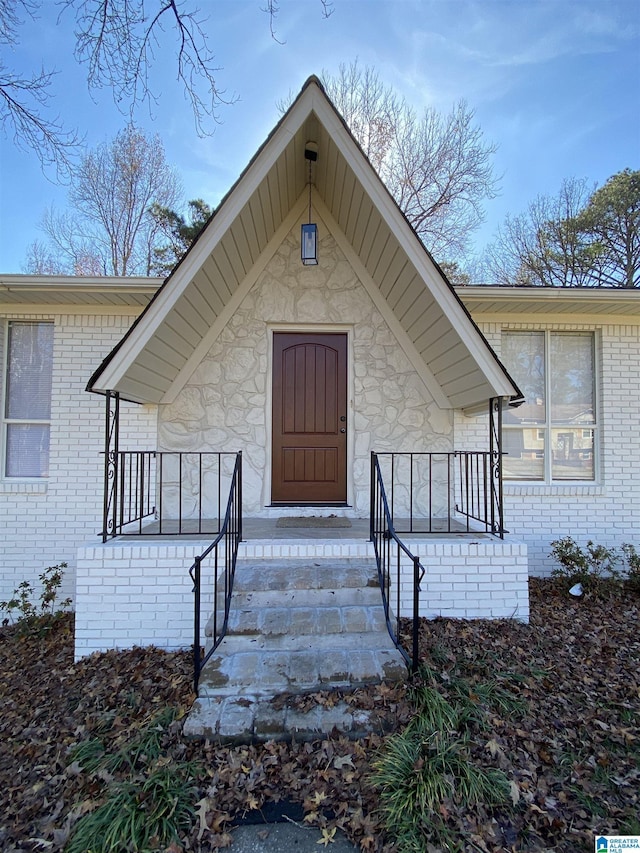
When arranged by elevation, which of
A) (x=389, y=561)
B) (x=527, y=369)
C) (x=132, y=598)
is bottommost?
(x=132, y=598)

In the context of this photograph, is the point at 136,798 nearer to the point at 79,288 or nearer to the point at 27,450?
the point at 27,450

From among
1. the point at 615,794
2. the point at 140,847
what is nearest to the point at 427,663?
the point at 615,794

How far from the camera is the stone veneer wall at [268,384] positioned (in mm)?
4945

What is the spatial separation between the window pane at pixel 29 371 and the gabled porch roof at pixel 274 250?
1.62 meters

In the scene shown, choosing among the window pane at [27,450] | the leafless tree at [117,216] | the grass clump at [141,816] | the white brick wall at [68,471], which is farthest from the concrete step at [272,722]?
the leafless tree at [117,216]

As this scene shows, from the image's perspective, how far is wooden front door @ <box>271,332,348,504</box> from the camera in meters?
5.02

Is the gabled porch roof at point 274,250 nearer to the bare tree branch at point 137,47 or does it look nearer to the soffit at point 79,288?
the soffit at point 79,288

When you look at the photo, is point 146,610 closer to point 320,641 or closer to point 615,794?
point 320,641

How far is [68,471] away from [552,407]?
6.19m

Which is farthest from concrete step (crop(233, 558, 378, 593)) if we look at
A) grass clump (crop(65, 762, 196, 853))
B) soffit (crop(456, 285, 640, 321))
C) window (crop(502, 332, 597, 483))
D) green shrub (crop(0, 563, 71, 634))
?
soffit (crop(456, 285, 640, 321))

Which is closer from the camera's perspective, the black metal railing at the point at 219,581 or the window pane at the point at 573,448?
the black metal railing at the point at 219,581

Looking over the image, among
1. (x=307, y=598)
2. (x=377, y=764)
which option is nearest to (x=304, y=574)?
(x=307, y=598)

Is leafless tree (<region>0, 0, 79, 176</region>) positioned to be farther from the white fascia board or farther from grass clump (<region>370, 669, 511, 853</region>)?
grass clump (<region>370, 669, 511, 853</region>)

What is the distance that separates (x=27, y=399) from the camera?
16.8 feet
